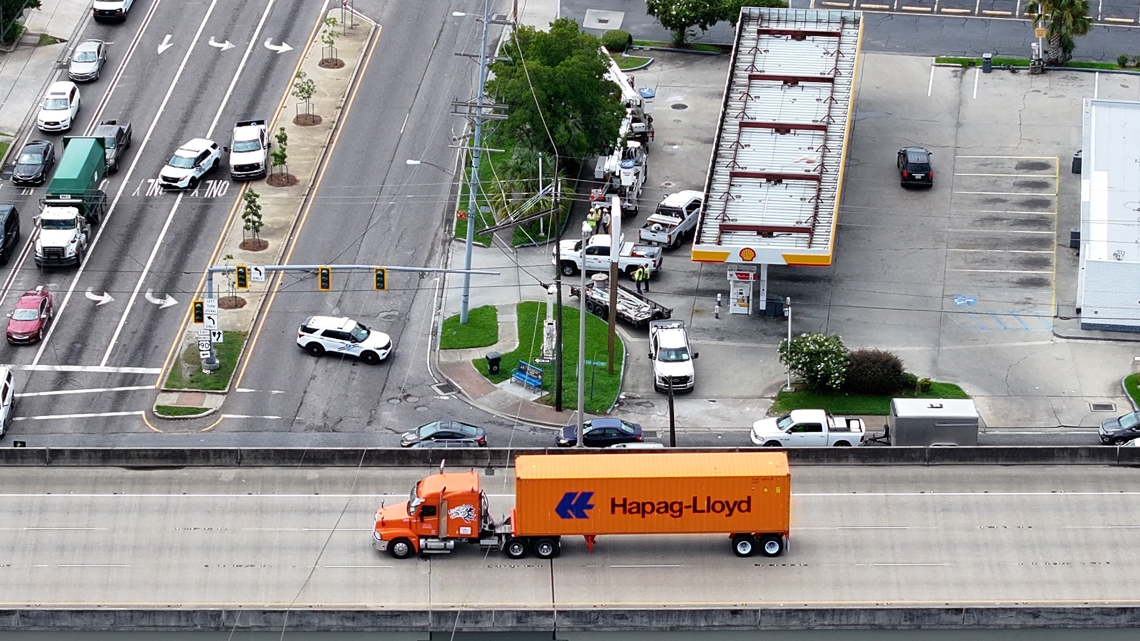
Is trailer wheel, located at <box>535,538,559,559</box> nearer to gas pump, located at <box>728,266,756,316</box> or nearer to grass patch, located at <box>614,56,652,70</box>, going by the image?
gas pump, located at <box>728,266,756,316</box>

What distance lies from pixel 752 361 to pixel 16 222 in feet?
121

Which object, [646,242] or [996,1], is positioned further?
[996,1]

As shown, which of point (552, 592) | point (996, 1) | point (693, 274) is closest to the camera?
point (552, 592)

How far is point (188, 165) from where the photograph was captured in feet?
369

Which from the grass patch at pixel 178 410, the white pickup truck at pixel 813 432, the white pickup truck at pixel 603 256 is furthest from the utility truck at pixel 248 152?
the white pickup truck at pixel 813 432

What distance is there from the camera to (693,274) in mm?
A: 107312

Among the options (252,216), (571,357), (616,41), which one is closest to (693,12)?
(616,41)

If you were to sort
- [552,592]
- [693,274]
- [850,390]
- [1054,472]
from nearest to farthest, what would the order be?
[552,592] < [1054,472] < [850,390] < [693,274]

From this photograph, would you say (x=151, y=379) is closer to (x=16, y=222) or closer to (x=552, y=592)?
(x=16, y=222)

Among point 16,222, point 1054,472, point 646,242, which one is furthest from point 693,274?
point 16,222

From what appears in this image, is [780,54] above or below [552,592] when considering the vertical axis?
above

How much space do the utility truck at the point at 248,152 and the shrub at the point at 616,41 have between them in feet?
71.3

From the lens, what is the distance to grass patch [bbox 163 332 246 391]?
9800 cm

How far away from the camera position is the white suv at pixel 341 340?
327ft
